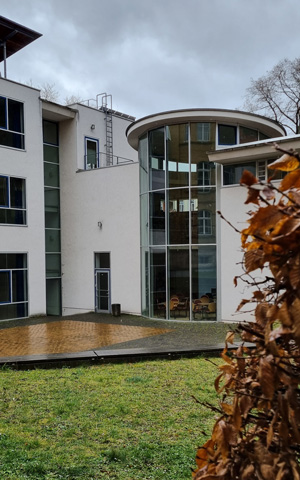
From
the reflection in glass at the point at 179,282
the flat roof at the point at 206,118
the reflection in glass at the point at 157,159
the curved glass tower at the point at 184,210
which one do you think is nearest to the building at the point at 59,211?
the reflection in glass at the point at 157,159

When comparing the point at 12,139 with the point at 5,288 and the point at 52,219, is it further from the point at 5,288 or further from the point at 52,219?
the point at 5,288

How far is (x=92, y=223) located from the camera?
66.7ft

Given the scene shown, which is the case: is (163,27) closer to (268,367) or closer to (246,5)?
(246,5)

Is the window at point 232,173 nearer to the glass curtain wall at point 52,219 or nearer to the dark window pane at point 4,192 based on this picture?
the dark window pane at point 4,192

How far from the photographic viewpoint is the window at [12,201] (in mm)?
18094

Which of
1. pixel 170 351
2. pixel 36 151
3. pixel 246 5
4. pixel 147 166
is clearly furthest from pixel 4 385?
pixel 246 5

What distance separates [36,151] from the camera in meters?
19.4

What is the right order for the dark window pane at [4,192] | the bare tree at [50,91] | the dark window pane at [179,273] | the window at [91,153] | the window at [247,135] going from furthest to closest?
1. the bare tree at [50,91]
2. the window at [91,153]
3. the dark window pane at [4,192]
4. the window at [247,135]
5. the dark window pane at [179,273]

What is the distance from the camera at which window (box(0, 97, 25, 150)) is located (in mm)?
18141

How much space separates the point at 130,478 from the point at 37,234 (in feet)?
53.1

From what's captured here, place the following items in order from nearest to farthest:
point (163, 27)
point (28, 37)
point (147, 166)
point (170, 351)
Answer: point (170, 351), point (147, 166), point (28, 37), point (163, 27)

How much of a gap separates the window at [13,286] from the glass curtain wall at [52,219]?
7.03 feet

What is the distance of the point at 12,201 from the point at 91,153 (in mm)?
5356

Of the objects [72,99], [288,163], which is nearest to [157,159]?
[288,163]
